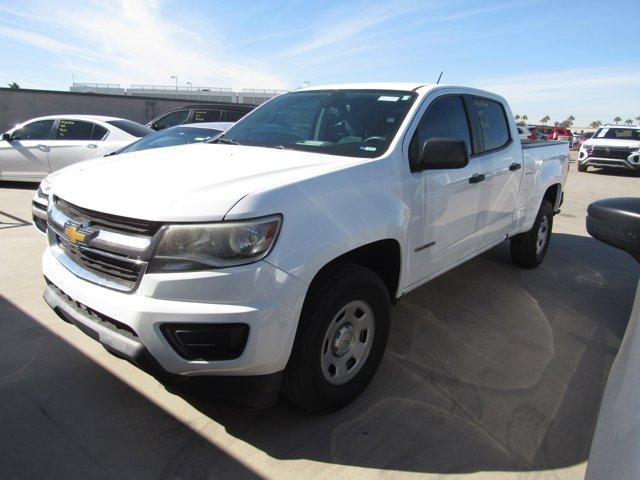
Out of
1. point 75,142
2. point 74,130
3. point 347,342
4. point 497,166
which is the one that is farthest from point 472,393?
point 74,130

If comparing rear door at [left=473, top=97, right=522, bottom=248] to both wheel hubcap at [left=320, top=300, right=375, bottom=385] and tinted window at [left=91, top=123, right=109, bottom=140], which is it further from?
tinted window at [left=91, top=123, right=109, bottom=140]

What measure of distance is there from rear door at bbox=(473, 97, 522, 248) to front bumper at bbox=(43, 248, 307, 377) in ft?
7.70

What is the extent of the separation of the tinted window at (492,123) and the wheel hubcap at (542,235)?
146cm

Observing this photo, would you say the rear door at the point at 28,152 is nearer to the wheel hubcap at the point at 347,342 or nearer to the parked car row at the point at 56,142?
the parked car row at the point at 56,142

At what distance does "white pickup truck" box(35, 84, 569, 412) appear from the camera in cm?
202

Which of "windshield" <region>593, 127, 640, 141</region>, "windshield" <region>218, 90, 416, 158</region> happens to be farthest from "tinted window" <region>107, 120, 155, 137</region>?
"windshield" <region>593, 127, 640, 141</region>

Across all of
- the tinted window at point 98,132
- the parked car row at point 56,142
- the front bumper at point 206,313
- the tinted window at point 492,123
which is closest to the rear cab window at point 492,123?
the tinted window at point 492,123

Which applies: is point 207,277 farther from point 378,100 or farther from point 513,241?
point 513,241

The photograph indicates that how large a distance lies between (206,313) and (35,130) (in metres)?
9.28

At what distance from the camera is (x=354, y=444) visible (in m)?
2.46

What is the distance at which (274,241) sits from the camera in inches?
81.4

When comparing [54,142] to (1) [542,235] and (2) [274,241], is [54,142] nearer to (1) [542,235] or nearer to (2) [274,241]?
(1) [542,235]

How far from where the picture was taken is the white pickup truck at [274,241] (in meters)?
2.02

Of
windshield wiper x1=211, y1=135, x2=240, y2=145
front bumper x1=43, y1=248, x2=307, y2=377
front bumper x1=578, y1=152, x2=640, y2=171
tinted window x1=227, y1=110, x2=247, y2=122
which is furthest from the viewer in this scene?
front bumper x1=578, y1=152, x2=640, y2=171
